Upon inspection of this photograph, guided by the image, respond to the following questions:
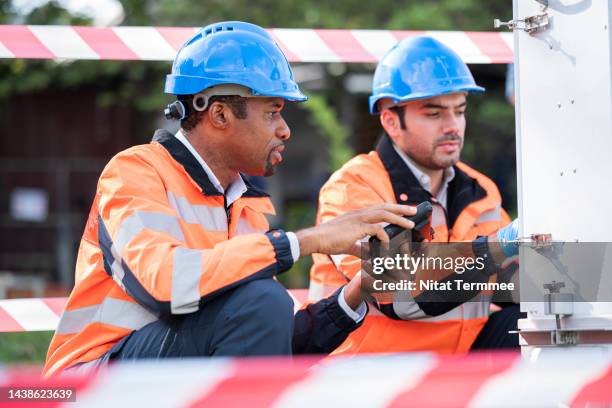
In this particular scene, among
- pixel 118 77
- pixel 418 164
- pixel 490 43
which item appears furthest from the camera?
pixel 118 77

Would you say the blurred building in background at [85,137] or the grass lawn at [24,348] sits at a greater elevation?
the blurred building in background at [85,137]

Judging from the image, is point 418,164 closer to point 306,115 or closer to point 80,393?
point 80,393

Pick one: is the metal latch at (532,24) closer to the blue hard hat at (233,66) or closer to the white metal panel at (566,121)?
the white metal panel at (566,121)

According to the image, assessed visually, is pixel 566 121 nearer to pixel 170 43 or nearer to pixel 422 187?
pixel 422 187

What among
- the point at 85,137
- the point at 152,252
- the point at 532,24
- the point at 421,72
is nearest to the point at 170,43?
the point at 421,72

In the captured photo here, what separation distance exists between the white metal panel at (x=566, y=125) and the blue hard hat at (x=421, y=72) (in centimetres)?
125

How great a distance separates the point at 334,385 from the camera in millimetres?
1794

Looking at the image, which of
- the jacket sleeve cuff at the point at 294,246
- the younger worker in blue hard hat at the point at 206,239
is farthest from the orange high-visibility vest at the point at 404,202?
the jacket sleeve cuff at the point at 294,246

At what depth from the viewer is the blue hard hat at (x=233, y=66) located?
338 centimetres

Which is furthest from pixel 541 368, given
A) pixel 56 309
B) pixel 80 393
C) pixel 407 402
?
pixel 56 309

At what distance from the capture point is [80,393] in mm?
1851

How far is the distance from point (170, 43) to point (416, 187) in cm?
124

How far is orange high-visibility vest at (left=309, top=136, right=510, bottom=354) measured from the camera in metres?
4.11

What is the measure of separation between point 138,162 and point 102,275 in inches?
14.7
